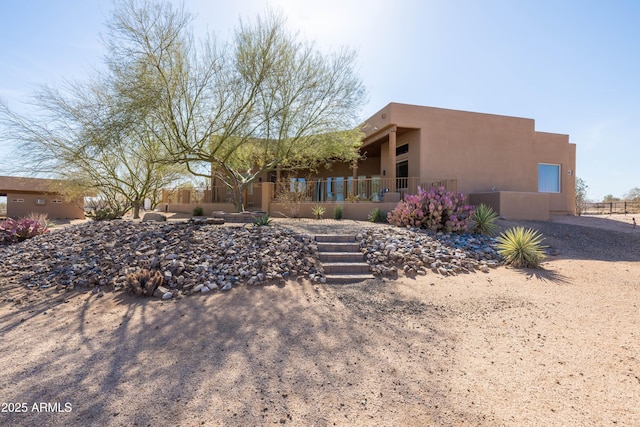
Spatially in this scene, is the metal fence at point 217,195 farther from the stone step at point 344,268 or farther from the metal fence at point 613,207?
the metal fence at point 613,207

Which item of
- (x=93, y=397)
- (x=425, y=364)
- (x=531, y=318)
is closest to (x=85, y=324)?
(x=93, y=397)

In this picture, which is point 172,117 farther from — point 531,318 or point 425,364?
point 531,318

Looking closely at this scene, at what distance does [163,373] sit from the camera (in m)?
3.13

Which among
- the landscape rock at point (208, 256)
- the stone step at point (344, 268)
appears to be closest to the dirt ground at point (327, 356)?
the landscape rock at point (208, 256)

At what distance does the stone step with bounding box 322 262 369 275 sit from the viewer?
654cm

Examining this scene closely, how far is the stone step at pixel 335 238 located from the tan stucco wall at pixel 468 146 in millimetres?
7977

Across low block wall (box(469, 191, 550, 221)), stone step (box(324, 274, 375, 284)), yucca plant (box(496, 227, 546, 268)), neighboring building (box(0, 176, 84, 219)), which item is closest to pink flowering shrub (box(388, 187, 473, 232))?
yucca plant (box(496, 227, 546, 268))

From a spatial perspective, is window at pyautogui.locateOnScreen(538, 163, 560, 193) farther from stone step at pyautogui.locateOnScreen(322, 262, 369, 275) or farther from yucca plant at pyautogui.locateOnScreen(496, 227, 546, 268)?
stone step at pyautogui.locateOnScreen(322, 262, 369, 275)

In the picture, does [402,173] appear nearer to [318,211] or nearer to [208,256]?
[318,211]

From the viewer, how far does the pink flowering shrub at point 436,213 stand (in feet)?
31.9

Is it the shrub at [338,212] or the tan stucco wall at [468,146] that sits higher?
the tan stucco wall at [468,146]

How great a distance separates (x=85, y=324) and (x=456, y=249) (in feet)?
25.7

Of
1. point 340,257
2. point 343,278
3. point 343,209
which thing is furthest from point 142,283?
point 343,209

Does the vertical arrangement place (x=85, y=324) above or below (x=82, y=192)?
Answer: below
